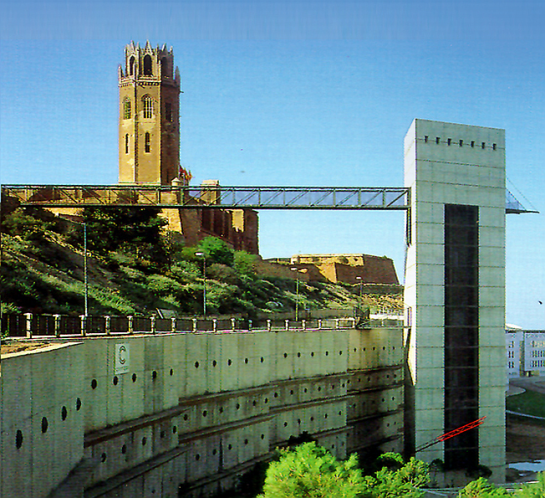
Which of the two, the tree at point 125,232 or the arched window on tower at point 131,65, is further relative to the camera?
the arched window on tower at point 131,65

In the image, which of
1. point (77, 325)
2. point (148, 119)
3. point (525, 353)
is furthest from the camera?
point (525, 353)

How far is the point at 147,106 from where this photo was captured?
277 ft

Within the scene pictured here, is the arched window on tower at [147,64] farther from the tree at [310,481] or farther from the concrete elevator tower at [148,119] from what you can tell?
the tree at [310,481]

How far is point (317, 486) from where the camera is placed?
27.2 m

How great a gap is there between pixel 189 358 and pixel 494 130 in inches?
1014

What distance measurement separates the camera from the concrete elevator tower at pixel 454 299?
1597 inches

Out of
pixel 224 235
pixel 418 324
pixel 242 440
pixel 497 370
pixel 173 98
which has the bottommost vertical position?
pixel 242 440

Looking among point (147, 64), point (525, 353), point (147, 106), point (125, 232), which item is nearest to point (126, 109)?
point (147, 106)

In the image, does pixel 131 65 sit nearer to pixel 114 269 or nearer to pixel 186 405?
pixel 114 269

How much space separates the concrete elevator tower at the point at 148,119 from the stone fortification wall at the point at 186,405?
4382cm

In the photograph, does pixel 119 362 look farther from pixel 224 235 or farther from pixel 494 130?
pixel 224 235

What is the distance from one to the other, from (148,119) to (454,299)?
54262mm

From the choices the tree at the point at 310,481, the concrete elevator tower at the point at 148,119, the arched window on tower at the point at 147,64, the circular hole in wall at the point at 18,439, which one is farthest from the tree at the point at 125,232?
the circular hole in wall at the point at 18,439

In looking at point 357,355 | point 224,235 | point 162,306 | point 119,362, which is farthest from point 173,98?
point 119,362
